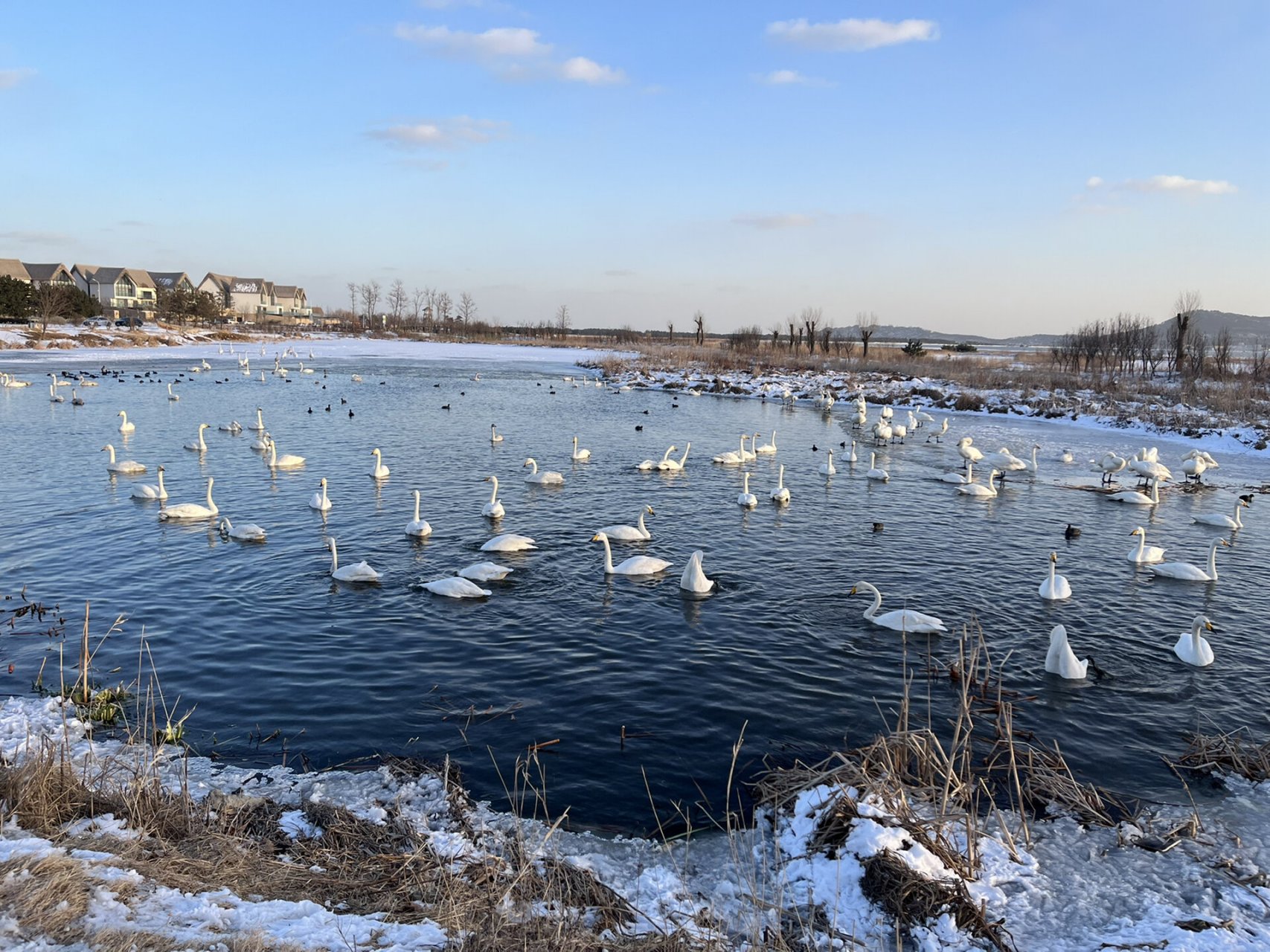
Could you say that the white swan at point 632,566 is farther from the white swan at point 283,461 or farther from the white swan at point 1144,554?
the white swan at point 283,461

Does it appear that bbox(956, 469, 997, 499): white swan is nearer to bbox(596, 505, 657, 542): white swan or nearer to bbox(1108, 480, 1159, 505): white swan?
bbox(1108, 480, 1159, 505): white swan

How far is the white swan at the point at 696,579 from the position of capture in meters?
12.8

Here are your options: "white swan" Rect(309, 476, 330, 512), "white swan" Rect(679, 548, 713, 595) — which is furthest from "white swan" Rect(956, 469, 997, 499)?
"white swan" Rect(309, 476, 330, 512)

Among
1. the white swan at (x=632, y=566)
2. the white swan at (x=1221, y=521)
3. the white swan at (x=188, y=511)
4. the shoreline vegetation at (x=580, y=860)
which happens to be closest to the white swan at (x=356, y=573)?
the white swan at (x=632, y=566)

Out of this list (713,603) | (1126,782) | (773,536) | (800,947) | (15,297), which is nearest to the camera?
(800,947)

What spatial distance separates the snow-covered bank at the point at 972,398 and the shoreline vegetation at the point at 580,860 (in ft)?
97.1

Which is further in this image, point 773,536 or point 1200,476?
point 1200,476

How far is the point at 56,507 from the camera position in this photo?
17.1m

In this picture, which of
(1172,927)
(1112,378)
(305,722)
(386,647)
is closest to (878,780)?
(1172,927)

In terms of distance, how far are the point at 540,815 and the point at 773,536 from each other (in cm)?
1008

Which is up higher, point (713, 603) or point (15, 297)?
point (15, 297)

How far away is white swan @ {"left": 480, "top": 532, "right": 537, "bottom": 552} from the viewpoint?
47.8 ft

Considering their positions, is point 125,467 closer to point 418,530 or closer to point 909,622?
point 418,530

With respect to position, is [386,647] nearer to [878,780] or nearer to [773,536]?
[878,780]
